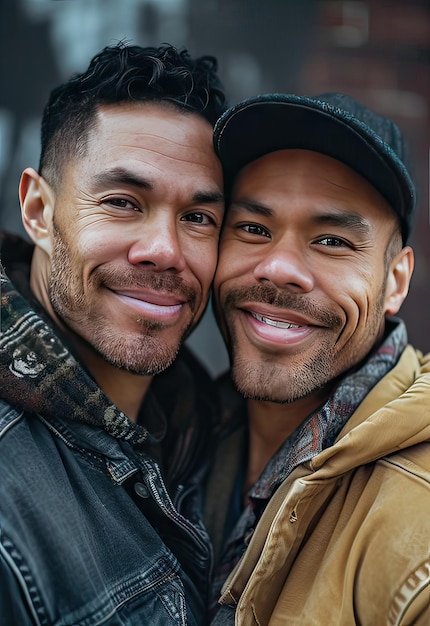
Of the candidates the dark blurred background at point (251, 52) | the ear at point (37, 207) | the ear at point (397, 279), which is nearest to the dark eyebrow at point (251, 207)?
the ear at point (397, 279)

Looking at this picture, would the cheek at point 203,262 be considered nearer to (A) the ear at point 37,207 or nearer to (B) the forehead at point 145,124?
(B) the forehead at point 145,124

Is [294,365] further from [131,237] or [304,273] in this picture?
[131,237]

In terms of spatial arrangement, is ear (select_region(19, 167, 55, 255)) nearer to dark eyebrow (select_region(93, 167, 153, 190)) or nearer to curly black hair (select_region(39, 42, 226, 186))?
curly black hair (select_region(39, 42, 226, 186))

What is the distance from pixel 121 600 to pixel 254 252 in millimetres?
1045

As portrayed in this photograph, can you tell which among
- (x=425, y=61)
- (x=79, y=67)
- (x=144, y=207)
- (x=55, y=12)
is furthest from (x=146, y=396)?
(x=425, y=61)

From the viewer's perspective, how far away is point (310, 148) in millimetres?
2053

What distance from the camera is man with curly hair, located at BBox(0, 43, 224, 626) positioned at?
5.19ft

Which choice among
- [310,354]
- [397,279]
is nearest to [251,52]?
[397,279]

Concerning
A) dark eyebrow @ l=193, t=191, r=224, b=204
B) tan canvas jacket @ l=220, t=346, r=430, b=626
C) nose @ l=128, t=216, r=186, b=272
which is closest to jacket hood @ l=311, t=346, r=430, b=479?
tan canvas jacket @ l=220, t=346, r=430, b=626

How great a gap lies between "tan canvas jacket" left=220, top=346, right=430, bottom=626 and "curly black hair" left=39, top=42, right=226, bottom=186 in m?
1.12

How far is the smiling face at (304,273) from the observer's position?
2020mm

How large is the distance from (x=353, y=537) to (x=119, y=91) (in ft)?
4.64

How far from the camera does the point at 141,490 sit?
6.03 ft

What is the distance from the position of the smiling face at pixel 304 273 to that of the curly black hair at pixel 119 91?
322 millimetres
